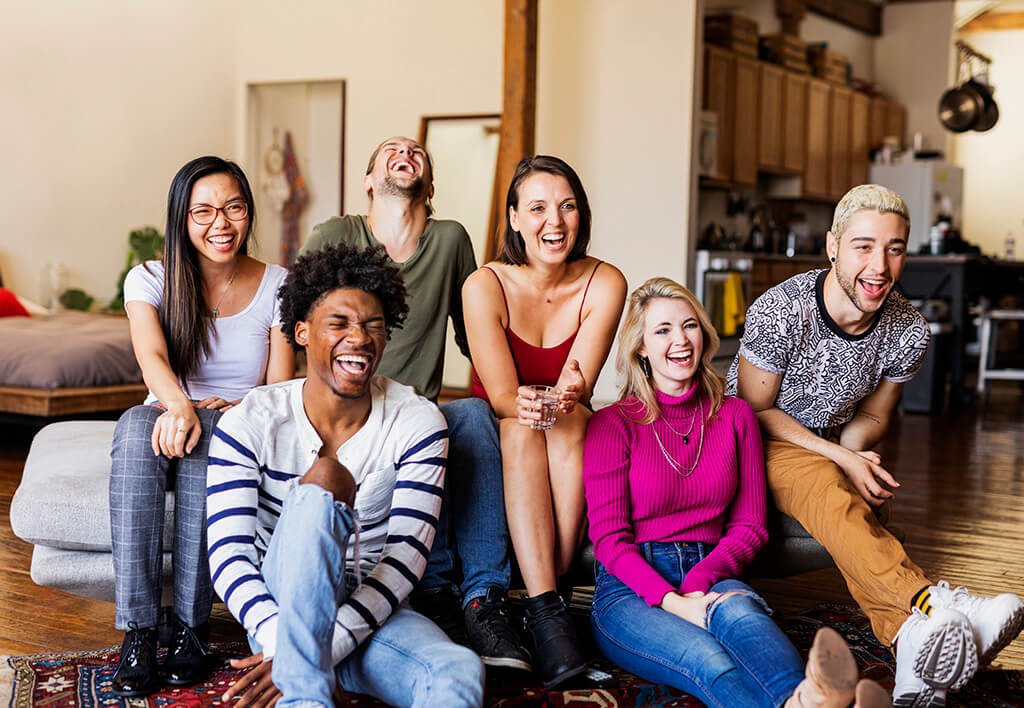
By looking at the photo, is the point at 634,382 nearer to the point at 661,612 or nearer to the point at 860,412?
the point at 661,612

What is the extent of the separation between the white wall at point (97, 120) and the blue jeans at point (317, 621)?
612 cm

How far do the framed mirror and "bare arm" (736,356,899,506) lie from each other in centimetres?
463

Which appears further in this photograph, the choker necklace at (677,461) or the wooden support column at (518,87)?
the wooden support column at (518,87)

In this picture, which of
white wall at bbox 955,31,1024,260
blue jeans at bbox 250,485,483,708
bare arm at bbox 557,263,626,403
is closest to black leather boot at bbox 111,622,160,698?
blue jeans at bbox 250,485,483,708

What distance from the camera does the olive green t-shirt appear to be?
3.05 meters

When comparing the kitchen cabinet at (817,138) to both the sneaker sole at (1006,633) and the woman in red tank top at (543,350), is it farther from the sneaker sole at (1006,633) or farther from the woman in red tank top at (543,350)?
the sneaker sole at (1006,633)

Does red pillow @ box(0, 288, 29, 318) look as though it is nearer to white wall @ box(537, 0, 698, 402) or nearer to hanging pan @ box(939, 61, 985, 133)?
white wall @ box(537, 0, 698, 402)

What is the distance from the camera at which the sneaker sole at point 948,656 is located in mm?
2043

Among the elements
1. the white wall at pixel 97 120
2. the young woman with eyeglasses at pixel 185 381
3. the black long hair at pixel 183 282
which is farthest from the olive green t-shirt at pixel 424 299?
the white wall at pixel 97 120

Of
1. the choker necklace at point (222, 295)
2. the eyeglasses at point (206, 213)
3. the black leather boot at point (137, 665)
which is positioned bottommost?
the black leather boot at point (137, 665)

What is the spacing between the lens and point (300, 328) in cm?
223

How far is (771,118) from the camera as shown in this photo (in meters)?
8.93

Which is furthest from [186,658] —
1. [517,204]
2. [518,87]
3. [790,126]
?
[790,126]

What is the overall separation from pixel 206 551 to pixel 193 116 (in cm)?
646
